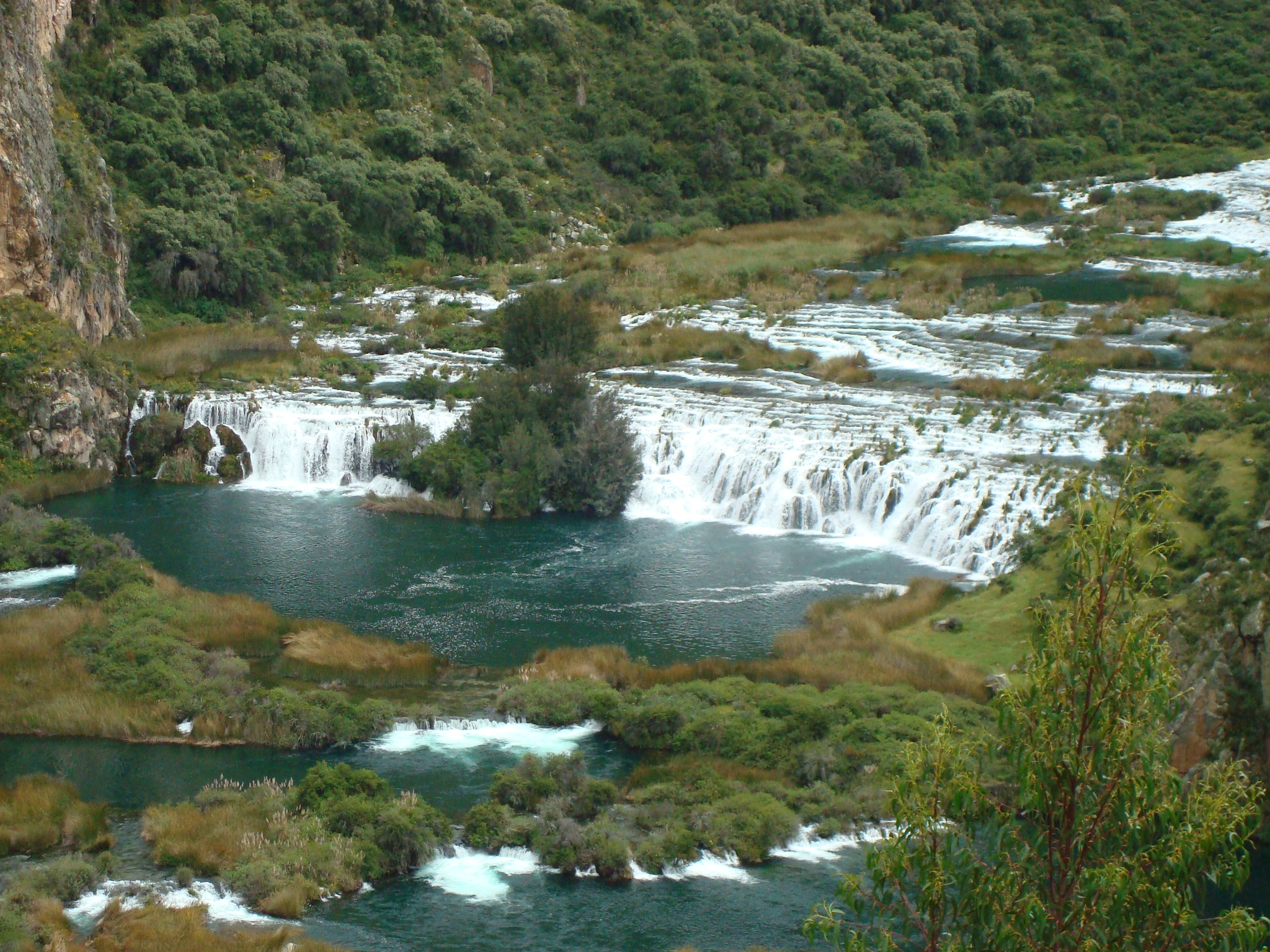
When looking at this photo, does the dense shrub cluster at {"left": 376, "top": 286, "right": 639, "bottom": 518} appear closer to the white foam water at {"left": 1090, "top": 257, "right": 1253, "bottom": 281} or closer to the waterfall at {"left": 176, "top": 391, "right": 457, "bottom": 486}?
the waterfall at {"left": 176, "top": 391, "right": 457, "bottom": 486}

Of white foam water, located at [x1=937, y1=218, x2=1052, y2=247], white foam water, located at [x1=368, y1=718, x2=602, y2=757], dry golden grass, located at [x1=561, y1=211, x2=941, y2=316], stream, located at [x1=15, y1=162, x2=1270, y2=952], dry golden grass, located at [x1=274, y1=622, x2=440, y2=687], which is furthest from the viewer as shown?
white foam water, located at [x1=937, y1=218, x2=1052, y2=247]

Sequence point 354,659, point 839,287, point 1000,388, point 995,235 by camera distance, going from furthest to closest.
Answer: point 995,235 → point 839,287 → point 1000,388 → point 354,659

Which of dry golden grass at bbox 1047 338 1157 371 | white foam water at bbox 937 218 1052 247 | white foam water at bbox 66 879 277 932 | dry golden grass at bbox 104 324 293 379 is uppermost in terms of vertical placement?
white foam water at bbox 937 218 1052 247

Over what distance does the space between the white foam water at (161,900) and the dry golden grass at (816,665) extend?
8.53 m

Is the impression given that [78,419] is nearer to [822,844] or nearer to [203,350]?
[203,350]

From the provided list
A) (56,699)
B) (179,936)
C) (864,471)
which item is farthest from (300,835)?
(864,471)

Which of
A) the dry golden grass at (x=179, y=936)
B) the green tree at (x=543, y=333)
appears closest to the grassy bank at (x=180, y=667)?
the dry golden grass at (x=179, y=936)

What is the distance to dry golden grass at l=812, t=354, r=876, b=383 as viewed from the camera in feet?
147

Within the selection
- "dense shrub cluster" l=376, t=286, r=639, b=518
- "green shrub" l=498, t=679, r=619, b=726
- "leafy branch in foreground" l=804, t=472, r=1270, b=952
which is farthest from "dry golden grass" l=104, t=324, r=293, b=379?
"leafy branch in foreground" l=804, t=472, r=1270, b=952

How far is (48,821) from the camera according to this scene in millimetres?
18984

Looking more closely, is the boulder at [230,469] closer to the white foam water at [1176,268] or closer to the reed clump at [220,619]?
the reed clump at [220,619]

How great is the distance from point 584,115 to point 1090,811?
243 ft

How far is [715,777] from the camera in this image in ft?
68.3

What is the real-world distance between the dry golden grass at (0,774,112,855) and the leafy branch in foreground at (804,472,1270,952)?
504 inches
